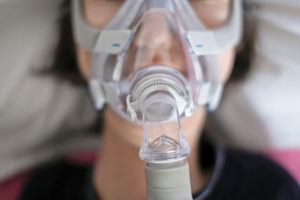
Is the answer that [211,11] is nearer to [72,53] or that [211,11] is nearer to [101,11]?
[101,11]

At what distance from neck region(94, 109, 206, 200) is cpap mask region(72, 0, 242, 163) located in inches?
3.4

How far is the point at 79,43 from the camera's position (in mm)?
994

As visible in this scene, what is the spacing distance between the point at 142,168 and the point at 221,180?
1.14ft

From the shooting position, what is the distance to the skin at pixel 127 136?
0.96 m

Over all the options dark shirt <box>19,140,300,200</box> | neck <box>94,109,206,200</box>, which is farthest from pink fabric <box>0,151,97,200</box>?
neck <box>94,109,206,200</box>

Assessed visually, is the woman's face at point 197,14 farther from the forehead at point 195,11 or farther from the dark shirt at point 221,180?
the dark shirt at point 221,180

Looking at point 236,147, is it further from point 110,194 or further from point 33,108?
point 33,108

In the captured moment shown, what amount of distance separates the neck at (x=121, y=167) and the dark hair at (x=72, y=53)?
33cm

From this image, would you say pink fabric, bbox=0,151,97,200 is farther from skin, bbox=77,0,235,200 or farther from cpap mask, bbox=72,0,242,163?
cpap mask, bbox=72,0,242,163

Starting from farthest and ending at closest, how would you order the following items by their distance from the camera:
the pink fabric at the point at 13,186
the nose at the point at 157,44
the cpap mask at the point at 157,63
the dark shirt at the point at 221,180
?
1. the pink fabric at the point at 13,186
2. the dark shirt at the point at 221,180
3. the nose at the point at 157,44
4. the cpap mask at the point at 157,63

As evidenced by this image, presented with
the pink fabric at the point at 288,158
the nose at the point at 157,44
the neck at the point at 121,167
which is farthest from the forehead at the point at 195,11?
the pink fabric at the point at 288,158

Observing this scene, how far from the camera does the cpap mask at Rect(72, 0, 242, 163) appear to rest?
0.72 m

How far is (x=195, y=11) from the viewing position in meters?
0.97

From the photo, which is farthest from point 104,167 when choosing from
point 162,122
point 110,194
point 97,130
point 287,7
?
point 287,7
